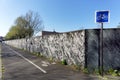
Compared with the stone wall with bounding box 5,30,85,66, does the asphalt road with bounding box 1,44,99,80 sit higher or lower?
lower

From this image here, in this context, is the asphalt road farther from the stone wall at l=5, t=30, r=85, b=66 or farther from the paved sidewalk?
the stone wall at l=5, t=30, r=85, b=66

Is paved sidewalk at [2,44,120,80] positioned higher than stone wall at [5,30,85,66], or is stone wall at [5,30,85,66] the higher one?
stone wall at [5,30,85,66]

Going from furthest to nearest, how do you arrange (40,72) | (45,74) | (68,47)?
(68,47)
(40,72)
(45,74)

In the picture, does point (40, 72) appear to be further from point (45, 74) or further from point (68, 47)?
point (68, 47)

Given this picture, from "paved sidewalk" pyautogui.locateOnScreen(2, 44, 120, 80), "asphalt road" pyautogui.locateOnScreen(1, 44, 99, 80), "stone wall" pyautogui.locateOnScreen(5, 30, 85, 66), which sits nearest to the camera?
"paved sidewalk" pyautogui.locateOnScreen(2, 44, 120, 80)

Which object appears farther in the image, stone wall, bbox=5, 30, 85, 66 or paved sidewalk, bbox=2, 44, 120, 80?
stone wall, bbox=5, 30, 85, 66

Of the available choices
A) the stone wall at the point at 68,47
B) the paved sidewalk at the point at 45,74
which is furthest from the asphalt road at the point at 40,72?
the stone wall at the point at 68,47

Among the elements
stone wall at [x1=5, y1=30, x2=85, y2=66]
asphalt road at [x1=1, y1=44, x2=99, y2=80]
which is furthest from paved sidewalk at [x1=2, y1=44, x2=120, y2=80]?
stone wall at [x1=5, y1=30, x2=85, y2=66]

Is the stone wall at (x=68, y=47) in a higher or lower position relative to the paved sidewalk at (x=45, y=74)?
higher

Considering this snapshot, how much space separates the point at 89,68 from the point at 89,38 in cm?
150

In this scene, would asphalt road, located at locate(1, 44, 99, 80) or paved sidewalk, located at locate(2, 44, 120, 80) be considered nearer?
paved sidewalk, located at locate(2, 44, 120, 80)

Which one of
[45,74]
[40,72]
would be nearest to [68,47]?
[40,72]

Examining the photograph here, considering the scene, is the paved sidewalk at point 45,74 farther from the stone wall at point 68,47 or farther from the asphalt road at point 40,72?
the stone wall at point 68,47

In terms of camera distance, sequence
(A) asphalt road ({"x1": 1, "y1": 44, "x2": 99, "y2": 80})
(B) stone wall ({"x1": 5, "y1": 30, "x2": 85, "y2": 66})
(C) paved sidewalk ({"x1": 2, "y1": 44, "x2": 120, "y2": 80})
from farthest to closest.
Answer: (B) stone wall ({"x1": 5, "y1": 30, "x2": 85, "y2": 66}) < (A) asphalt road ({"x1": 1, "y1": 44, "x2": 99, "y2": 80}) < (C) paved sidewalk ({"x1": 2, "y1": 44, "x2": 120, "y2": 80})
